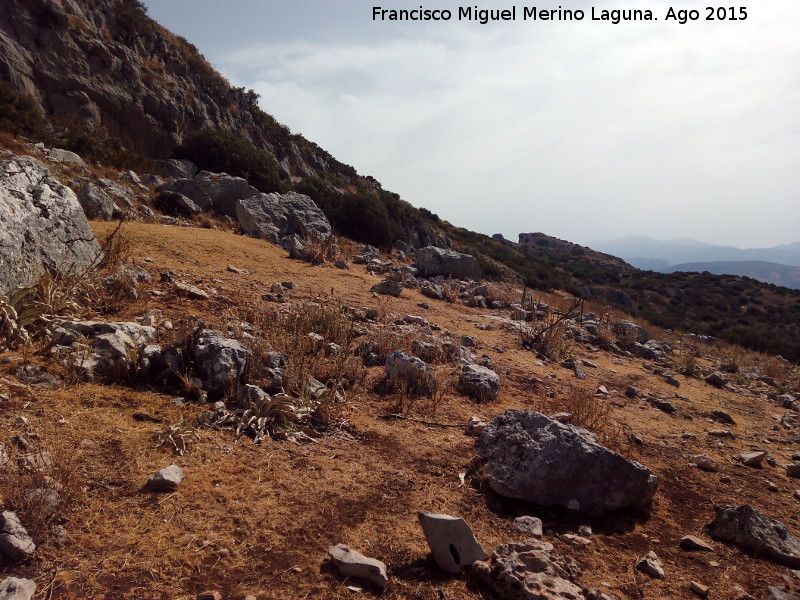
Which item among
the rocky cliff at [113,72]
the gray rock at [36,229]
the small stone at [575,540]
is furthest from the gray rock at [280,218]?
the small stone at [575,540]

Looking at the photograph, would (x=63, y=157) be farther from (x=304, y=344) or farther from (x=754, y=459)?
(x=754, y=459)

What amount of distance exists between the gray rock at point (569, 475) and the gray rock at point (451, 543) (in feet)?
2.61

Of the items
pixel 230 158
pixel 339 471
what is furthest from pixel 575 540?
pixel 230 158

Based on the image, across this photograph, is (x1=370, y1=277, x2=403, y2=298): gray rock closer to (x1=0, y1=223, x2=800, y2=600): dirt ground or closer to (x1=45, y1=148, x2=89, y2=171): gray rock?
(x1=0, y1=223, x2=800, y2=600): dirt ground

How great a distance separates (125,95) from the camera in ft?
67.2

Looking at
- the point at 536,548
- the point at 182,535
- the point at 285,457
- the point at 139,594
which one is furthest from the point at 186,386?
the point at 536,548

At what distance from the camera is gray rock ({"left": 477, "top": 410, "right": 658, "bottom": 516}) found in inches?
123

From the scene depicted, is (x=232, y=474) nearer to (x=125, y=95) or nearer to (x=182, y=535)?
(x=182, y=535)

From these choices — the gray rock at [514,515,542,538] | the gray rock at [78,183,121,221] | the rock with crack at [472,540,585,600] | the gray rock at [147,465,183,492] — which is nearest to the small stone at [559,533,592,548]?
the gray rock at [514,515,542,538]

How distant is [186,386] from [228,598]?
2081 mm

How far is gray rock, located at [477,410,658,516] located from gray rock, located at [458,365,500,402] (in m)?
1.69

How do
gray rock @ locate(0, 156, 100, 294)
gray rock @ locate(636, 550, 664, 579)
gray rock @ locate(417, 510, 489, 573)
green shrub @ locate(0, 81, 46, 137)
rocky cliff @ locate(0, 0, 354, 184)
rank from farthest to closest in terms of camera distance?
1. rocky cliff @ locate(0, 0, 354, 184)
2. green shrub @ locate(0, 81, 46, 137)
3. gray rock @ locate(0, 156, 100, 294)
4. gray rock @ locate(636, 550, 664, 579)
5. gray rock @ locate(417, 510, 489, 573)

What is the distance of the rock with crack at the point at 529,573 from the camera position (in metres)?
2.14

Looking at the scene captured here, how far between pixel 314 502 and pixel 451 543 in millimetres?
845
